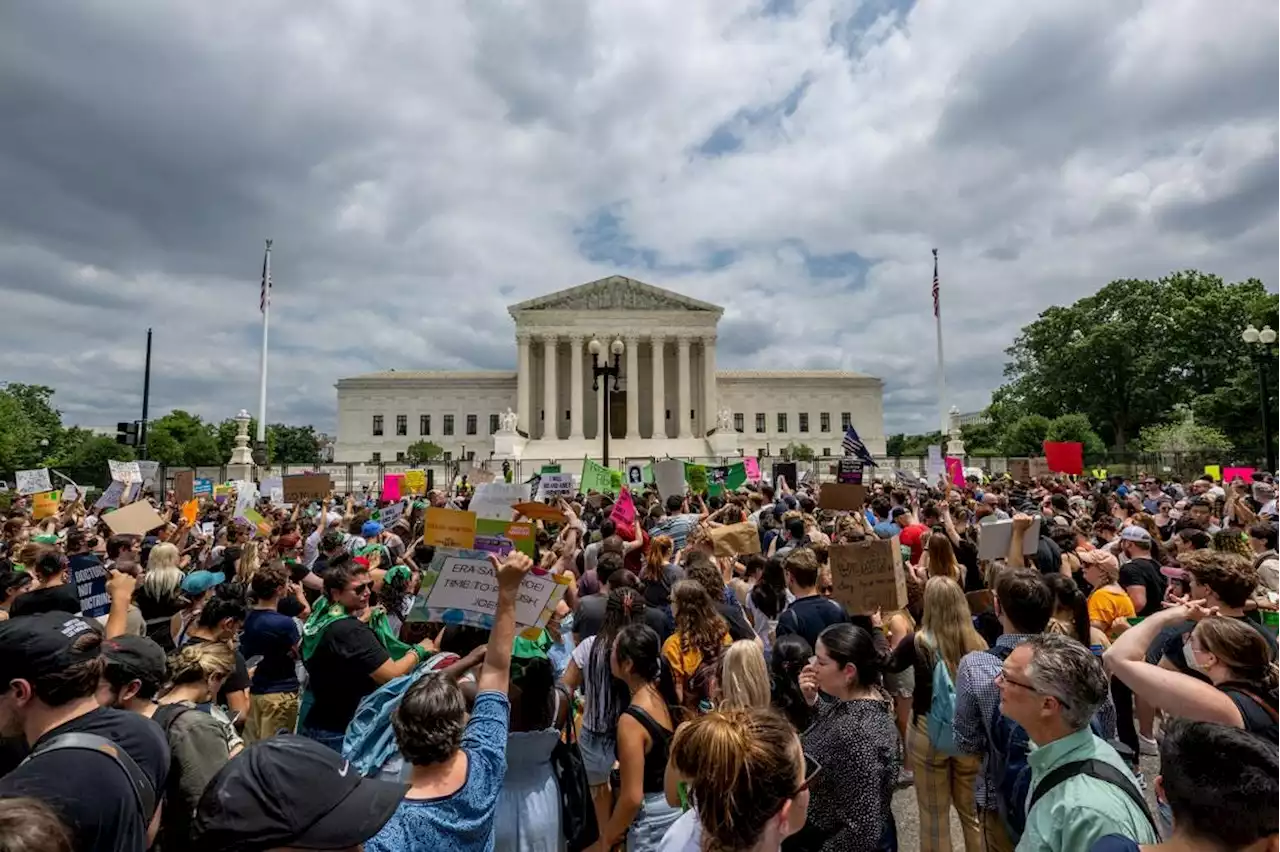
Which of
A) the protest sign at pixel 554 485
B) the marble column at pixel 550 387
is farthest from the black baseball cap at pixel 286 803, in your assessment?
the marble column at pixel 550 387

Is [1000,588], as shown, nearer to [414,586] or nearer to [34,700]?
[34,700]

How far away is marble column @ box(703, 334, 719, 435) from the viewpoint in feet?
216

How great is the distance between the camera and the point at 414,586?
6664 mm

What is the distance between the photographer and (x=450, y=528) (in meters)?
5.14

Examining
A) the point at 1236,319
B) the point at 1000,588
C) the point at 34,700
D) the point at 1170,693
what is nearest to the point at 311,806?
the point at 34,700

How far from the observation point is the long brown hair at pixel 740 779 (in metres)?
2.00

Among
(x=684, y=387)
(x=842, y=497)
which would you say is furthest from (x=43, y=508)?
(x=684, y=387)

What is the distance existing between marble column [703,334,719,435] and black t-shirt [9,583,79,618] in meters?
60.8

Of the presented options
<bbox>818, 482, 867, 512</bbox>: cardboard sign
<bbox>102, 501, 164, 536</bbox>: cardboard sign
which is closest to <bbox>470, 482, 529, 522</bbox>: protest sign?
<bbox>102, 501, 164, 536</bbox>: cardboard sign

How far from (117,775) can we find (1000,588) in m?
3.99

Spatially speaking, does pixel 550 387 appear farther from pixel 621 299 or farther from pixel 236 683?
pixel 236 683

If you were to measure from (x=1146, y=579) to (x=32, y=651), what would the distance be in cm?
745

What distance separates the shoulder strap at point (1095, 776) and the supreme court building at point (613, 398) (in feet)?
180

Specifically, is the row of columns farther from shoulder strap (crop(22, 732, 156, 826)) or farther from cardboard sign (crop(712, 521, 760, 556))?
shoulder strap (crop(22, 732, 156, 826))
